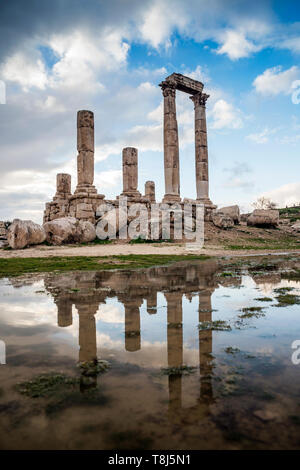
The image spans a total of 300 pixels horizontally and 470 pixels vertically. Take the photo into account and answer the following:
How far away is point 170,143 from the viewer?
73.9ft

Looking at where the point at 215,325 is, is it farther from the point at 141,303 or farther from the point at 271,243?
the point at 271,243

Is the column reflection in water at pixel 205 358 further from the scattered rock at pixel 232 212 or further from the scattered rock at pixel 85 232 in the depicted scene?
the scattered rock at pixel 232 212

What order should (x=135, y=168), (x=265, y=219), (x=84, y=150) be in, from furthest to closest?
(x=265, y=219) < (x=135, y=168) < (x=84, y=150)

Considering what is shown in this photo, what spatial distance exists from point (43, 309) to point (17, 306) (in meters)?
0.47

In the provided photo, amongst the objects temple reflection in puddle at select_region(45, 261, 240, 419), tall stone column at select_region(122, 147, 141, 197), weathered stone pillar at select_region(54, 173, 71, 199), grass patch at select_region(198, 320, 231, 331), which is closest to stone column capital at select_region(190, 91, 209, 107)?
tall stone column at select_region(122, 147, 141, 197)

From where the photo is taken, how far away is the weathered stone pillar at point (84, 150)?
64.0 ft

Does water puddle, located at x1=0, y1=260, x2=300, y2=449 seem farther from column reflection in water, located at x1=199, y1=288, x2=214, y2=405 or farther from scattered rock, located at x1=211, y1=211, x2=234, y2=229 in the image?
scattered rock, located at x1=211, y1=211, x2=234, y2=229

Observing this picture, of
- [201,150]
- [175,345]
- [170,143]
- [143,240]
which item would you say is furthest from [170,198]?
[175,345]

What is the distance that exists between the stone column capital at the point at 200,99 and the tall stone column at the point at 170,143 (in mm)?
2754

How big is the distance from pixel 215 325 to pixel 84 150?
712 inches

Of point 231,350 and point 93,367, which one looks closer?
point 93,367
